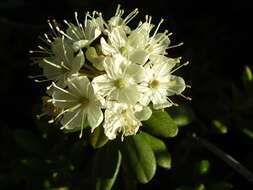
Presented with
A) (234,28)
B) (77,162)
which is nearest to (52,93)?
(77,162)

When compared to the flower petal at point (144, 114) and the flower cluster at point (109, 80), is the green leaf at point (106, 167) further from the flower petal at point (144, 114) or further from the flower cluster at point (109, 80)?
the flower petal at point (144, 114)

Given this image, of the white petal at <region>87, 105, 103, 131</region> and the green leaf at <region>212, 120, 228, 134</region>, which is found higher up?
the white petal at <region>87, 105, 103, 131</region>

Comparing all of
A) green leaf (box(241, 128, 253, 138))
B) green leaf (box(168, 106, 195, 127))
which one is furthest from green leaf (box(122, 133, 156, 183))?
green leaf (box(241, 128, 253, 138))

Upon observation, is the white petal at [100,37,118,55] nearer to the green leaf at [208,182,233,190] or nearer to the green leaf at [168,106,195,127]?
the green leaf at [168,106,195,127]

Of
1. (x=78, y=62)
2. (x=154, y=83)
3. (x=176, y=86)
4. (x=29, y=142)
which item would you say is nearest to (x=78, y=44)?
(x=78, y=62)

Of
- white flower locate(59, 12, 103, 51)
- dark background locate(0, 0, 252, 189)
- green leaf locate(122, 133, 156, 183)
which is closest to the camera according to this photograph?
white flower locate(59, 12, 103, 51)

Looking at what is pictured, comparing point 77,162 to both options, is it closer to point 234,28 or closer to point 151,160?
point 151,160

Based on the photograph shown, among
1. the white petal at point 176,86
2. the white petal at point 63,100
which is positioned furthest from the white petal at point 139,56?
the white petal at point 63,100
